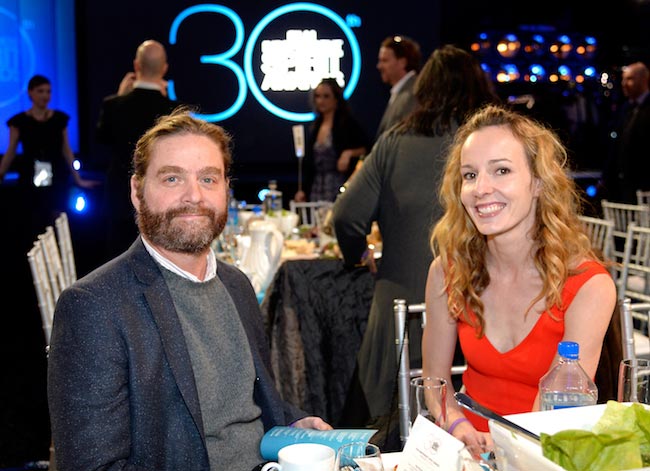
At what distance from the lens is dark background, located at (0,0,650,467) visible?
24.9ft

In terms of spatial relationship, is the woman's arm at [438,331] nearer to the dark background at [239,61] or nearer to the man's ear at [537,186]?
the man's ear at [537,186]

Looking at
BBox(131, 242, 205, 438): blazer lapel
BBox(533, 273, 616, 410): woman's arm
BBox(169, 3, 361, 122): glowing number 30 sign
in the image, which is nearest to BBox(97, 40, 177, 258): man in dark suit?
BBox(131, 242, 205, 438): blazer lapel

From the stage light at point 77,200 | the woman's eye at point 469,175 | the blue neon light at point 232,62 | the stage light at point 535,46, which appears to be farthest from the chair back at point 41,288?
the stage light at point 535,46

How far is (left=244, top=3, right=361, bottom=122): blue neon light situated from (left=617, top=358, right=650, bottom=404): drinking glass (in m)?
8.16

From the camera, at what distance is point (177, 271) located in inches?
77.5

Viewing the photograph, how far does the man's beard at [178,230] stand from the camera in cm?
195

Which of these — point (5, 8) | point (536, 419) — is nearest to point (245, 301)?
point (536, 419)

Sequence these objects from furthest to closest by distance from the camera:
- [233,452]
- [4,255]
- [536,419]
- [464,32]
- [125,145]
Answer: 1. [464,32]
2. [4,255]
3. [125,145]
4. [233,452]
5. [536,419]

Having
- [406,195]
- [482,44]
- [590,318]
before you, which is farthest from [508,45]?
[590,318]

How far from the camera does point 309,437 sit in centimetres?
160

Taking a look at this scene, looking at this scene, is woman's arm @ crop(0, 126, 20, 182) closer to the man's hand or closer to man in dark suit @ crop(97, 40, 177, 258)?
man in dark suit @ crop(97, 40, 177, 258)

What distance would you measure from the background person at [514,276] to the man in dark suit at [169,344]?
0.50 metres

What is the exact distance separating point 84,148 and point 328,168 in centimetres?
384

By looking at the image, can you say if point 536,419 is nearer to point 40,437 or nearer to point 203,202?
point 203,202
